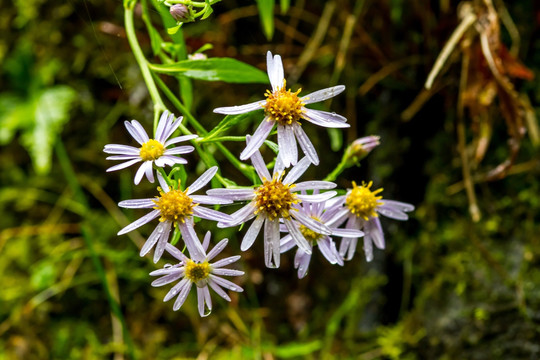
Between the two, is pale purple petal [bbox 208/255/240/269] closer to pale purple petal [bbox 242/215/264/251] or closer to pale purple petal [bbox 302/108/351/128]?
pale purple petal [bbox 242/215/264/251]

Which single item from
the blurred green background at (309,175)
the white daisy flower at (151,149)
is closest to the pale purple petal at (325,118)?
the white daisy flower at (151,149)

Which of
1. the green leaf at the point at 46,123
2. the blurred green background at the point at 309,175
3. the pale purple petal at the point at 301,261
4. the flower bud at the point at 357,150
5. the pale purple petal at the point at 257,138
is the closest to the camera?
the pale purple petal at the point at 257,138

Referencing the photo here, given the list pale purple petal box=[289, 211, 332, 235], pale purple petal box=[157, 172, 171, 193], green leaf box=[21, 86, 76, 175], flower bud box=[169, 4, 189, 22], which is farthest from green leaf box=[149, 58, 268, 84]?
green leaf box=[21, 86, 76, 175]

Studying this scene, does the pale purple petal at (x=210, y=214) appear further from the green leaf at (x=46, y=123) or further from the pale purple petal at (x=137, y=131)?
the green leaf at (x=46, y=123)

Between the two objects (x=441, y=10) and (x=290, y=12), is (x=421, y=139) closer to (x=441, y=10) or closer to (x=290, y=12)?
(x=441, y=10)

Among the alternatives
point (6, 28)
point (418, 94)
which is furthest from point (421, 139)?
point (6, 28)

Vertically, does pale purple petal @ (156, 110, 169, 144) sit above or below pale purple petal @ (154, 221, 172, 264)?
above

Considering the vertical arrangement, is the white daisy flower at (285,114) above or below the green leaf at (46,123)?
below
